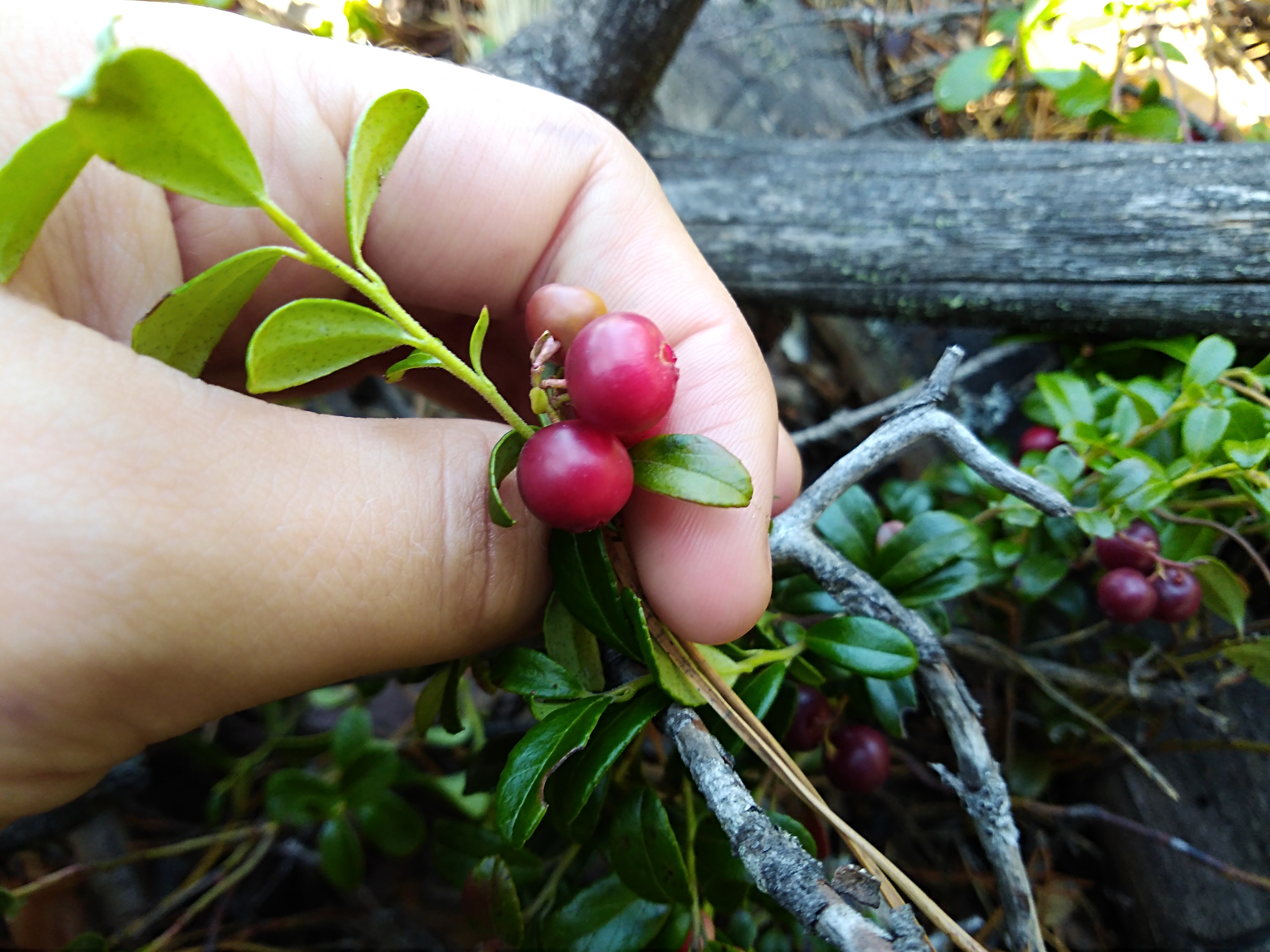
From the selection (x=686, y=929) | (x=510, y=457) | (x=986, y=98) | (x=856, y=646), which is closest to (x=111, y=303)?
(x=510, y=457)

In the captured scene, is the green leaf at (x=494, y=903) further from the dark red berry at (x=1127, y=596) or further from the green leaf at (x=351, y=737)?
the dark red berry at (x=1127, y=596)

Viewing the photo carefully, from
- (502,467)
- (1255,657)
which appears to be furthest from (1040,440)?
(502,467)

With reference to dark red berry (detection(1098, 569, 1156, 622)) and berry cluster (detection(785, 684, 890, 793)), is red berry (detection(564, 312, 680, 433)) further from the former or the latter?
dark red berry (detection(1098, 569, 1156, 622))

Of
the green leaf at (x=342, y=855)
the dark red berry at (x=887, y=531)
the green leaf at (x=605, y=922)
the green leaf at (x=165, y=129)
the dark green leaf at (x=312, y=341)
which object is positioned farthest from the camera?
the green leaf at (x=342, y=855)

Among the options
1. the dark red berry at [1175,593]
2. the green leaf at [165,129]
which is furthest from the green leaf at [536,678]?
the dark red berry at [1175,593]

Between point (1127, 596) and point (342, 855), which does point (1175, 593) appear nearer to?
point (1127, 596)

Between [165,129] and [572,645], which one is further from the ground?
[165,129]
